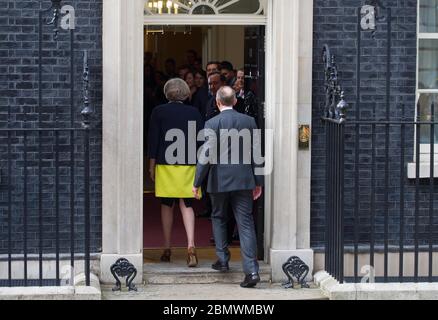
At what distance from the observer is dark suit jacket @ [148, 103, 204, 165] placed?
1084 centimetres

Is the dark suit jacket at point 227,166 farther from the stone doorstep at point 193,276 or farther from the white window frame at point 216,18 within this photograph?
the white window frame at point 216,18

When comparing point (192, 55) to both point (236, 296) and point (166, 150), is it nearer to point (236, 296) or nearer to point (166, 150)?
point (166, 150)

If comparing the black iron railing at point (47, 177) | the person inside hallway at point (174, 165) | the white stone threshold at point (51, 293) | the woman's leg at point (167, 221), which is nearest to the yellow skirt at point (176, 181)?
the person inside hallway at point (174, 165)

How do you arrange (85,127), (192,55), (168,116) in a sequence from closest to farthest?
1. (85,127)
2. (168,116)
3. (192,55)

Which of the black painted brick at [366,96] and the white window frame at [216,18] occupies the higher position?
the white window frame at [216,18]

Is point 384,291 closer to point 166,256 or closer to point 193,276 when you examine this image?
point 193,276

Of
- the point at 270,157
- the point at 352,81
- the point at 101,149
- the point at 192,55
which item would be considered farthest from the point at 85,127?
the point at 192,55

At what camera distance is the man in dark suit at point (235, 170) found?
400 inches

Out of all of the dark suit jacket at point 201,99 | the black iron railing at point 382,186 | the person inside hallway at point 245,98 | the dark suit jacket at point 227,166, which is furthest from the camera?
the dark suit jacket at point 201,99

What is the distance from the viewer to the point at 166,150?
10.8m

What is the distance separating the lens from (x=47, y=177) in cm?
1039

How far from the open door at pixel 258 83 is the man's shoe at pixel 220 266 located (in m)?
0.57

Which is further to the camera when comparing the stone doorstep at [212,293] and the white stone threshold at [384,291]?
the stone doorstep at [212,293]

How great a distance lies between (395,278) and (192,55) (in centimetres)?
622
